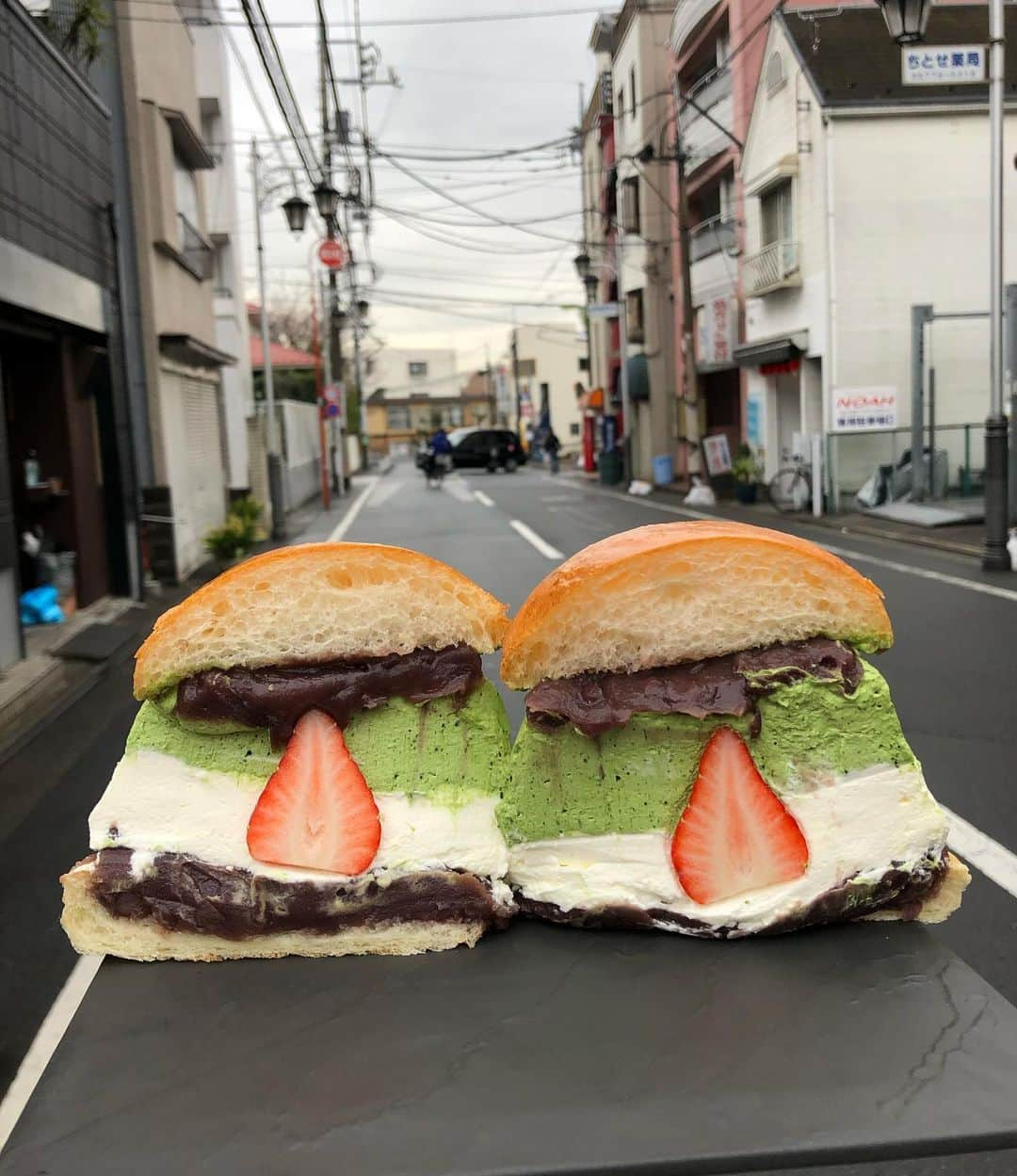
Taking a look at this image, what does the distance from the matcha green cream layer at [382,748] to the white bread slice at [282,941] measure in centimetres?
24

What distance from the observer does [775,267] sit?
2311 cm

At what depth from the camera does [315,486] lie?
119 feet

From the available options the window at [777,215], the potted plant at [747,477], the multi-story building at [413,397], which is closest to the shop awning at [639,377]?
the window at [777,215]

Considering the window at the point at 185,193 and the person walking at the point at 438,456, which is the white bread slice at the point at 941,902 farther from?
the person walking at the point at 438,456

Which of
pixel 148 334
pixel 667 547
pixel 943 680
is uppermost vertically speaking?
pixel 148 334

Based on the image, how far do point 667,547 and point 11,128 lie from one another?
33.5 feet

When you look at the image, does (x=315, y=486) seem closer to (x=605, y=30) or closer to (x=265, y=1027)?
(x=605, y=30)

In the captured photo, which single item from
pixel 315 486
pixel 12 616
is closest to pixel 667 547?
pixel 12 616

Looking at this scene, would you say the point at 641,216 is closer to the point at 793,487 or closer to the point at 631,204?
the point at 631,204

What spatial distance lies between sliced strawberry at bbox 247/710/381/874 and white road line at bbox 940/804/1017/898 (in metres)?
3.17

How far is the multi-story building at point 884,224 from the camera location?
824 inches

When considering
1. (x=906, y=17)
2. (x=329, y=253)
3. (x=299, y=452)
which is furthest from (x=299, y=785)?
(x=299, y=452)

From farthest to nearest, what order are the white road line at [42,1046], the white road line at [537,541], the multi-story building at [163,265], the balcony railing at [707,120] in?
the balcony railing at [707,120], the white road line at [537,541], the multi-story building at [163,265], the white road line at [42,1046]

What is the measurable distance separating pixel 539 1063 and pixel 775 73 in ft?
79.5
